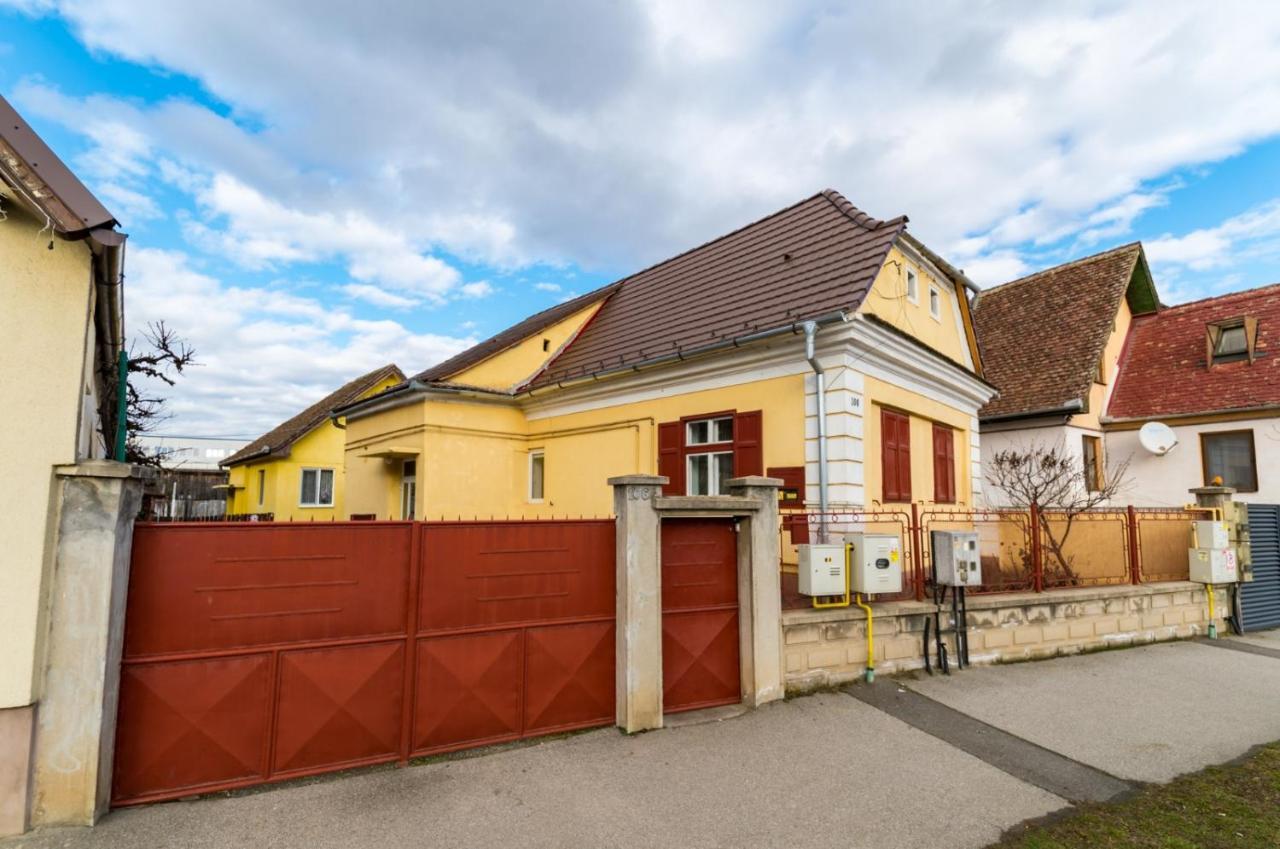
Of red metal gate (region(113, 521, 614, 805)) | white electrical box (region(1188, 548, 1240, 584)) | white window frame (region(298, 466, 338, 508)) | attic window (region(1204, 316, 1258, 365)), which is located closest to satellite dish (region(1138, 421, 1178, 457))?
attic window (region(1204, 316, 1258, 365))

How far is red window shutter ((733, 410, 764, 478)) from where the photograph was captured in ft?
30.7

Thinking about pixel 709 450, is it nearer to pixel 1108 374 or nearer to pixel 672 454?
pixel 672 454

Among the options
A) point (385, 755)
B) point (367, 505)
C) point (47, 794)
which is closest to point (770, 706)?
point (385, 755)

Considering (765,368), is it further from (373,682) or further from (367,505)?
(367,505)

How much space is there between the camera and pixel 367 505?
51.1 feet

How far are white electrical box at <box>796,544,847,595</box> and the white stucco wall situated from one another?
12.5 metres

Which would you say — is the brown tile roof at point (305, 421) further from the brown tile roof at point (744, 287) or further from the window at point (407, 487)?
the brown tile roof at point (744, 287)

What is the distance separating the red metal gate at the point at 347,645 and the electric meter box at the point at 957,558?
410cm

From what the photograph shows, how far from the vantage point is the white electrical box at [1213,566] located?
32.9 ft

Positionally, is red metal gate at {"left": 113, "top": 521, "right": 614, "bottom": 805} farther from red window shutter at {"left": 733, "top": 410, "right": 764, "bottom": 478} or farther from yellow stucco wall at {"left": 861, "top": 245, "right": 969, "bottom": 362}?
yellow stucco wall at {"left": 861, "top": 245, "right": 969, "bottom": 362}

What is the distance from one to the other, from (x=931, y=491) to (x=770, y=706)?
6153 mm

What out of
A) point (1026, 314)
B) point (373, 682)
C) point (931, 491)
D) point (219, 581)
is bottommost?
point (373, 682)

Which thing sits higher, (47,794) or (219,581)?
(219,581)

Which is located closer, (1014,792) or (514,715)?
(1014,792)
